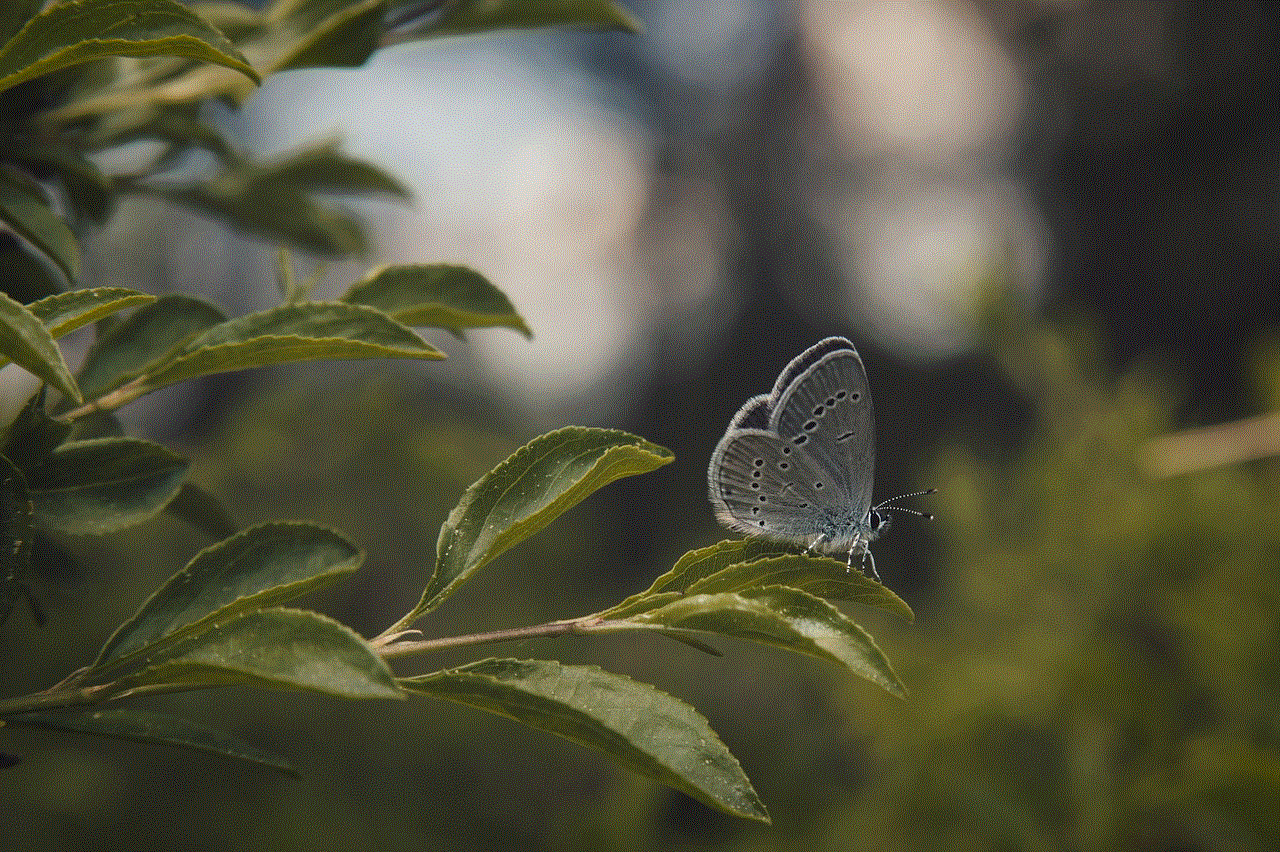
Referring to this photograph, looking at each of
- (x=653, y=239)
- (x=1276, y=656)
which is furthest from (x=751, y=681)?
(x=653, y=239)

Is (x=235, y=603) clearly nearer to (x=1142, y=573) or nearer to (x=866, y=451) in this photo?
(x=866, y=451)

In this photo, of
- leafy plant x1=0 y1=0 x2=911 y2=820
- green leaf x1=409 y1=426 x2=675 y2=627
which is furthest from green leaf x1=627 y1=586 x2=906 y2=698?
green leaf x1=409 y1=426 x2=675 y2=627

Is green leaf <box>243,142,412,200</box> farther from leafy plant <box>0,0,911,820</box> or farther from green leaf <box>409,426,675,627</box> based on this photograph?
green leaf <box>409,426,675,627</box>

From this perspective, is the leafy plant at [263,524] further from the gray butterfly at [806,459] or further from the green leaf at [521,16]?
the gray butterfly at [806,459]

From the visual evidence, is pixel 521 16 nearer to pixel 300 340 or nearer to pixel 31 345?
pixel 300 340

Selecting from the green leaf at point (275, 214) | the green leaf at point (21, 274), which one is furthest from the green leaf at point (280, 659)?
the green leaf at point (275, 214)

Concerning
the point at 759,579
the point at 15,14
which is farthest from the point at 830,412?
the point at 15,14
